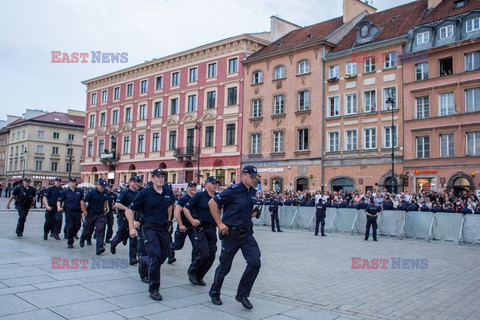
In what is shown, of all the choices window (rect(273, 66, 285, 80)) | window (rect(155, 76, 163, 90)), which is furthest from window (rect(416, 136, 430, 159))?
window (rect(155, 76, 163, 90))

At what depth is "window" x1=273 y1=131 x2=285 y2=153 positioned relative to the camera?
128 feet

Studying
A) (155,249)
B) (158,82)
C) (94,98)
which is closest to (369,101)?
(158,82)

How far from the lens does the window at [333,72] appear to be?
36.2 metres

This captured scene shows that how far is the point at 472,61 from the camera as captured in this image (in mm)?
29469

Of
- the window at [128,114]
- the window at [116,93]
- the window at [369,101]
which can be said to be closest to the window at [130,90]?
the window at [128,114]

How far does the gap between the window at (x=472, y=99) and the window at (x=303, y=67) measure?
→ 1281cm

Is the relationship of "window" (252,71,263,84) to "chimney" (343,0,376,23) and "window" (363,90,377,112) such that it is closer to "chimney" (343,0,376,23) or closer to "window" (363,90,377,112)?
"chimney" (343,0,376,23)

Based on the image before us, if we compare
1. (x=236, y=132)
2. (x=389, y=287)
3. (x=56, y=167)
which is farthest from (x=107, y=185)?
(x=56, y=167)

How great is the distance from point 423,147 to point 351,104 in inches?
258

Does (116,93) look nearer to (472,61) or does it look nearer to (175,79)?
(175,79)

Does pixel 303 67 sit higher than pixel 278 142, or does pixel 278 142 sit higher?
pixel 303 67

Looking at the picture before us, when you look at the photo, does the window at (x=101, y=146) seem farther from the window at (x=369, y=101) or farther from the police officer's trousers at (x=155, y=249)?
the police officer's trousers at (x=155, y=249)

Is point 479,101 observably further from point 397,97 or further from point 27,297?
point 27,297

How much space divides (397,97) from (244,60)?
15.2 meters
